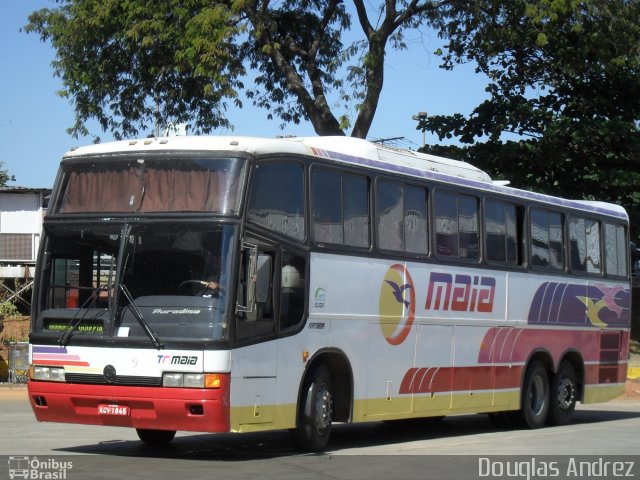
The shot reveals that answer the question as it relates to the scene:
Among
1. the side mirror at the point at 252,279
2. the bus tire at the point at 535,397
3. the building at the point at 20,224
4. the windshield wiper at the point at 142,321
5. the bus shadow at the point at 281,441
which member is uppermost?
the building at the point at 20,224

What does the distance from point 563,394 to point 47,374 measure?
31.7 feet

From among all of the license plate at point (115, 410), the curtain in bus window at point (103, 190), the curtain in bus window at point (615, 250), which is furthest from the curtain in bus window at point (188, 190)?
the curtain in bus window at point (615, 250)

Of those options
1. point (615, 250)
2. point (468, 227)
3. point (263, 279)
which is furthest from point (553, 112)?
point (263, 279)

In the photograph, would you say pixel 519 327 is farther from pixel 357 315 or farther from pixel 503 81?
pixel 503 81

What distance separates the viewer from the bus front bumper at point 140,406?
1162 centimetres

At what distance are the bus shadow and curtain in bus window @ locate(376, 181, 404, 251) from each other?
260cm

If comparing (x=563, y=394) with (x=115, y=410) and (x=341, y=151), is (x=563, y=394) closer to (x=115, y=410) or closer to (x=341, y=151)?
(x=341, y=151)

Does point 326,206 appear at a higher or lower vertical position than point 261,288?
higher

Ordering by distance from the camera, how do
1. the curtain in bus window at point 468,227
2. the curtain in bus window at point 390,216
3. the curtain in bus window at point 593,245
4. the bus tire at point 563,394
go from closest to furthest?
1. the curtain in bus window at point 390,216
2. the curtain in bus window at point 468,227
3. the bus tire at point 563,394
4. the curtain in bus window at point 593,245

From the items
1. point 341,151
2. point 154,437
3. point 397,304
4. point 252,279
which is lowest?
point 154,437

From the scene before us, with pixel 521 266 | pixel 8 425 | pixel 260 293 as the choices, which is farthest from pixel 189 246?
pixel 521 266

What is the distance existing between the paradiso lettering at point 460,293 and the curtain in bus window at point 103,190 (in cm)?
467

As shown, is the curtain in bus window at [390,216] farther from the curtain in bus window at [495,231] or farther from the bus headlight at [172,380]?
the bus headlight at [172,380]

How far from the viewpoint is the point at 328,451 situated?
543 inches
